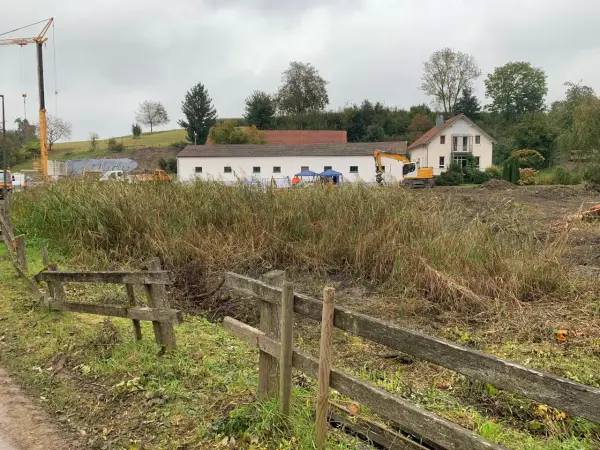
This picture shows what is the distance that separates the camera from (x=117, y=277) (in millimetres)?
4887

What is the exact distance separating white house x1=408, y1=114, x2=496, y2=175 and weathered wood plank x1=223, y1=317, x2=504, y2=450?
53719 millimetres

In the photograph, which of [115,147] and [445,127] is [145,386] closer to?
[445,127]

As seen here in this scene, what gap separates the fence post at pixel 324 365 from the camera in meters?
2.72

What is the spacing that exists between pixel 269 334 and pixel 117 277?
2.27m

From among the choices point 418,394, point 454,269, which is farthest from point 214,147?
point 418,394

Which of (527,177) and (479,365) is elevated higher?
(527,177)

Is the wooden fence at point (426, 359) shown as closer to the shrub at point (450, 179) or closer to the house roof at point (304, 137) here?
the shrub at point (450, 179)

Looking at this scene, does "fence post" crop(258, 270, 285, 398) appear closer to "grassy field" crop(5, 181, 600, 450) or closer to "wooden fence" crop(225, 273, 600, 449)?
"wooden fence" crop(225, 273, 600, 449)

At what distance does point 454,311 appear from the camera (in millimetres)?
6988

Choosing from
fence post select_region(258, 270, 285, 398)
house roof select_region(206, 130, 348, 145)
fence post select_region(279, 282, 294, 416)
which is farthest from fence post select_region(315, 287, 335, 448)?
house roof select_region(206, 130, 348, 145)

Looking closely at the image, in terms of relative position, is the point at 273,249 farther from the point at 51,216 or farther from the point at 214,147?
the point at 214,147

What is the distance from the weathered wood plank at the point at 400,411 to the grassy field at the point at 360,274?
0.44 m

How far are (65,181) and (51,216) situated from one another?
6.20 feet

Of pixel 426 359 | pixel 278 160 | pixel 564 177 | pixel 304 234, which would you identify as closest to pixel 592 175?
pixel 564 177
